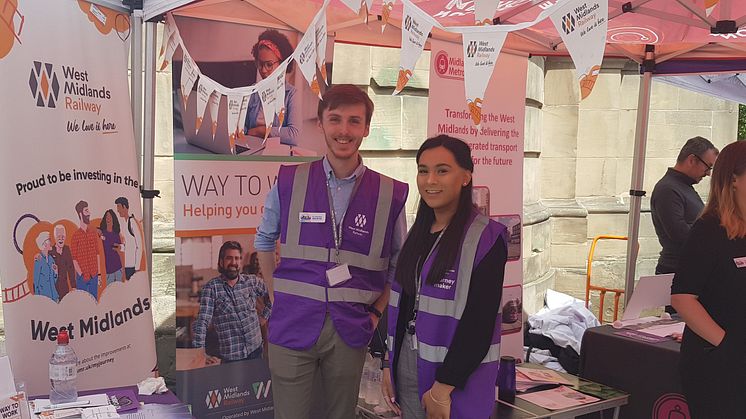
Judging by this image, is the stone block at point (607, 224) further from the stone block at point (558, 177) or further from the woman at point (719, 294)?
the woman at point (719, 294)

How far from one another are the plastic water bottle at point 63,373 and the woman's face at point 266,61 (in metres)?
1.73

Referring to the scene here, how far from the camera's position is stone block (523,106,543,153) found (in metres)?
6.54

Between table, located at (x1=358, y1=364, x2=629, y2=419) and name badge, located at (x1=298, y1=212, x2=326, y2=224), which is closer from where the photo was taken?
name badge, located at (x1=298, y1=212, x2=326, y2=224)

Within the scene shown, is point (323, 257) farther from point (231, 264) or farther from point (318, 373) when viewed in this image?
point (231, 264)

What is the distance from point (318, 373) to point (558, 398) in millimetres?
1223

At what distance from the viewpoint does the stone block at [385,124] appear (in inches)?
218

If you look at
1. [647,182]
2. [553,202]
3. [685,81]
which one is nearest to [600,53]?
[685,81]

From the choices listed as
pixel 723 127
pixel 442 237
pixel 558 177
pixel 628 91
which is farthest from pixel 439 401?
pixel 723 127

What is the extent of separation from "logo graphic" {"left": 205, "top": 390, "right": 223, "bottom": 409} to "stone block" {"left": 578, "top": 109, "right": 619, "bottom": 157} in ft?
16.4

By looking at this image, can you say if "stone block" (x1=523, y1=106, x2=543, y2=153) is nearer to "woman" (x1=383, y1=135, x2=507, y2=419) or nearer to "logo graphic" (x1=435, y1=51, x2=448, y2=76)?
"logo graphic" (x1=435, y1=51, x2=448, y2=76)

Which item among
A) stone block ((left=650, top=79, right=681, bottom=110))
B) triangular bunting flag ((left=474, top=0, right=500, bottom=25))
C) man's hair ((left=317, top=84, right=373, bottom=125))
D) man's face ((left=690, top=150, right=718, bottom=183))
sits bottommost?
man's face ((left=690, top=150, right=718, bottom=183))

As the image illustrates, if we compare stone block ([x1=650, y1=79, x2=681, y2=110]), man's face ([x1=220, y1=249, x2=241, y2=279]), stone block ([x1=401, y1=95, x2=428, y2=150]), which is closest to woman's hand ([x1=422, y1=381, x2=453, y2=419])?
man's face ([x1=220, y1=249, x2=241, y2=279])

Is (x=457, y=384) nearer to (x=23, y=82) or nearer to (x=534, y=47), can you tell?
(x=23, y=82)

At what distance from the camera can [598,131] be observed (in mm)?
7203
